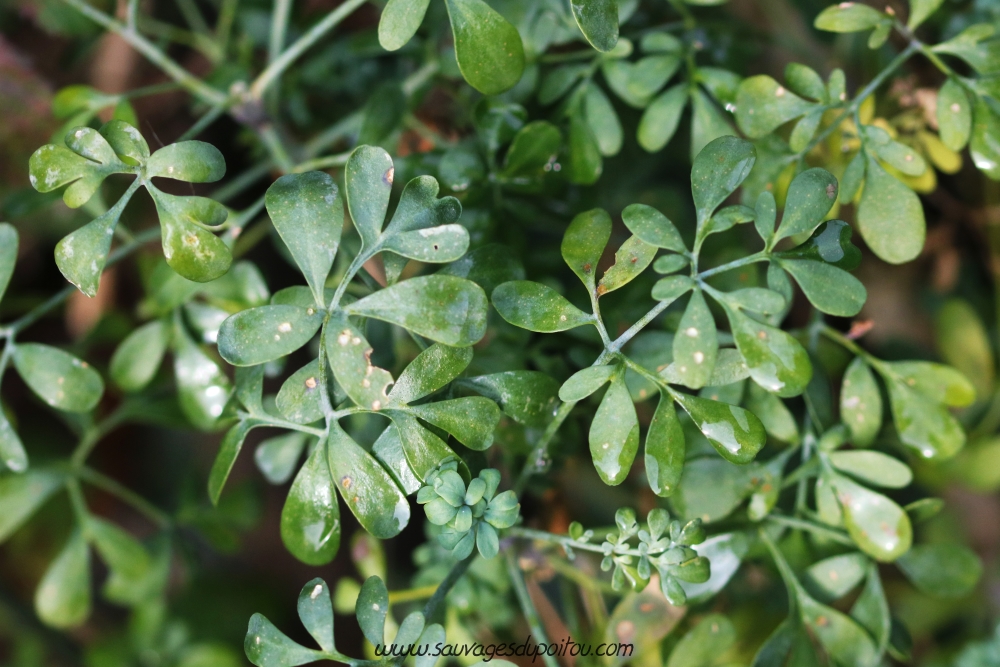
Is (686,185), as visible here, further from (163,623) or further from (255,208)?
(163,623)

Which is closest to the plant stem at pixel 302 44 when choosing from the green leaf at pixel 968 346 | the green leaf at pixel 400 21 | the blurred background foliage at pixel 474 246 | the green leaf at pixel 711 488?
the blurred background foliage at pixel 474 246

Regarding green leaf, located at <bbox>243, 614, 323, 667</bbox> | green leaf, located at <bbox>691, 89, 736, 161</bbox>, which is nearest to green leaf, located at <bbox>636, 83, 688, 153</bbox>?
green leaf, located at <bbox>691, 89, 736, 161</bbox>

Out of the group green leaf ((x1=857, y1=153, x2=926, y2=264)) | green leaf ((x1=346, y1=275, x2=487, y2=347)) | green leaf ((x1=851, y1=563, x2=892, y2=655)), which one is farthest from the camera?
green leaf ((x1=851, y1=563, x2=892, y2=655))

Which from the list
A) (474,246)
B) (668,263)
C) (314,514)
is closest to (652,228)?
(668,263)

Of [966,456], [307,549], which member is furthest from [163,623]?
[966,456]

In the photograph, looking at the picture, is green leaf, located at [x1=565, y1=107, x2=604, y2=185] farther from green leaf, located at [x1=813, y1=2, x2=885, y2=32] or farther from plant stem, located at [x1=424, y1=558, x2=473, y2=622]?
plant stem, located at [x1=424, y1=558, x2=473, y2=622]

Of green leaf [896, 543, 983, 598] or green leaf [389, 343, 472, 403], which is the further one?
green leaf [896, 543, 983, 598]
